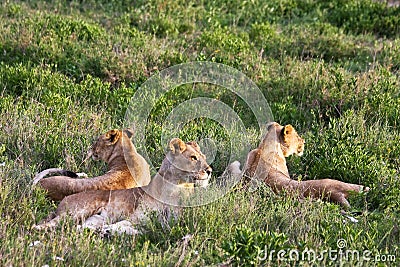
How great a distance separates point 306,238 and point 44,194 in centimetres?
241

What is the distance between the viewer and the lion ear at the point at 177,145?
6.44 m

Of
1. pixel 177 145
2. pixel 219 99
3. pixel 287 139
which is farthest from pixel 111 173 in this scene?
pixel 219 99

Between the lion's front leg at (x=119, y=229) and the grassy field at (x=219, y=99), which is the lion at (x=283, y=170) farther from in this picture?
the lion's front leg at (x=119, y=229)

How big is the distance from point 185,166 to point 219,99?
338 centimetres

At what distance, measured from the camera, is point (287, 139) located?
7.69 meters

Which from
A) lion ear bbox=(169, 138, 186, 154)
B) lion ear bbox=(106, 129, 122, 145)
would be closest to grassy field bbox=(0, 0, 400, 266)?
lion ear bbox=(106, 129, 122, 145)

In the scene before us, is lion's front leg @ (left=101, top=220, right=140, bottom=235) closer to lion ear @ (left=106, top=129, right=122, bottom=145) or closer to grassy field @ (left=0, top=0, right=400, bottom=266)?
grassy field @ (left=0, top=0, right=400, bottom=266)

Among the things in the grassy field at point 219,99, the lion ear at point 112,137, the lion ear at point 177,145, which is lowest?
the grassy field at point 219,99

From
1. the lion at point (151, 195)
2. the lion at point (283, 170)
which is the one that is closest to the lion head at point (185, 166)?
the lion at point (151, 195)

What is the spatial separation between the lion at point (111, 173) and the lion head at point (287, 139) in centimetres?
151

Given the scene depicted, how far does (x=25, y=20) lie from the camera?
1123 cm

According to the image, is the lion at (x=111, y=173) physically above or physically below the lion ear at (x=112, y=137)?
below

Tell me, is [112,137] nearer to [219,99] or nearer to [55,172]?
[55,172]

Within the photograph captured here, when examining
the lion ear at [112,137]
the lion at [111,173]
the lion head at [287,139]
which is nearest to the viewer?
the lion at [111,173]
